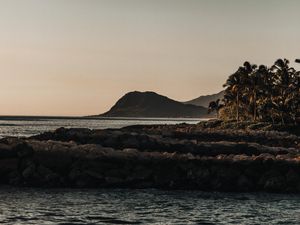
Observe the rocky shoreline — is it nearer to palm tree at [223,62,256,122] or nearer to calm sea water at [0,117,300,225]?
calm sea water at [0,117,300,225]

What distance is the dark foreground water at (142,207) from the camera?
80.1 ft

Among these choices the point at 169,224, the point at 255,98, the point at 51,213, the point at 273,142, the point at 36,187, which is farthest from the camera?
the point at 255,98

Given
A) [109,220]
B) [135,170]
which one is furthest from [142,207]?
[135,170]

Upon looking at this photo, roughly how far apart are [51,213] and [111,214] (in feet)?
9.48

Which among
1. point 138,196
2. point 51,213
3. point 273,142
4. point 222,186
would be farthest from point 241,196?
point 273,142

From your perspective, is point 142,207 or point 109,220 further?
point 142,207

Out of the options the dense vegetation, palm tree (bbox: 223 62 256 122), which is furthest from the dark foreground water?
palm tree (bbox: 223 62 256 122)

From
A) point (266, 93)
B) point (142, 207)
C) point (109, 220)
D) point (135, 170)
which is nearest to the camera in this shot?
point (109, 220)

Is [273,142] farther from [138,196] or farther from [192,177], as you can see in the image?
[138,196]

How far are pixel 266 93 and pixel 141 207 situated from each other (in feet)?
258

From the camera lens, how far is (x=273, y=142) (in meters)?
66.0

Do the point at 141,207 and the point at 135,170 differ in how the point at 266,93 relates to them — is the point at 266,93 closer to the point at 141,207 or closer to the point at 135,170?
the point at 135,170

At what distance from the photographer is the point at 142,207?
89.5ft

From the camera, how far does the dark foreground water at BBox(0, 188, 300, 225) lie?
24.4 m
